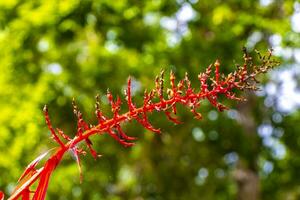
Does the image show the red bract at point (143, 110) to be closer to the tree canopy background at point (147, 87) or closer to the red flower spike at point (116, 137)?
the red flower spike at point (116, 137)

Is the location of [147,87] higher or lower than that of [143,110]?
higher

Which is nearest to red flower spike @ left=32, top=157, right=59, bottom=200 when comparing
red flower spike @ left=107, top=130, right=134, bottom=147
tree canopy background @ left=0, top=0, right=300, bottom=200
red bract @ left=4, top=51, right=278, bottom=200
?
red bract @ left=4, top=51, right=278, bottom=200

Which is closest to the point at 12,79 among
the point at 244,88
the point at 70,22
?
the point at 70,22

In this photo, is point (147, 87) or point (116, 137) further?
point (147, 87)

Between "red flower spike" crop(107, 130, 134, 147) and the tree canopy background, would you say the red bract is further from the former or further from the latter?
the tree canopy background

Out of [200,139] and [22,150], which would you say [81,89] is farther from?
Answer: [200,139]

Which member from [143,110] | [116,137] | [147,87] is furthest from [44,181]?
[147,87]

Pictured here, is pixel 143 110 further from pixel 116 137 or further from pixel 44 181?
pixel 44 181

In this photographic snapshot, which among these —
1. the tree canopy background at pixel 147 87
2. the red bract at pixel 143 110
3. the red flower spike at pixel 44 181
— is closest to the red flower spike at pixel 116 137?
the red bract at pixel 143 110
